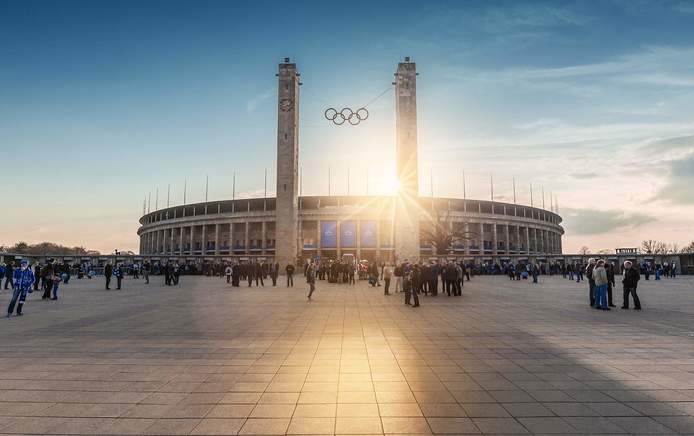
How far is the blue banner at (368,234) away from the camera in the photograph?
7450 cm

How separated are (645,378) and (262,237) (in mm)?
77067

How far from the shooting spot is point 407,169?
52750 mm

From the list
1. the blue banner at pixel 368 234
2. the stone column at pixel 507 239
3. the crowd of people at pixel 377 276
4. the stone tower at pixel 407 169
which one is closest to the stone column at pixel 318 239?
the blue banner at pixel 368 234

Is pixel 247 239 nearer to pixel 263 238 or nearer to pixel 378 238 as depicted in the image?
pixel 263 238

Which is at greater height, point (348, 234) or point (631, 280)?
point (348, 234)

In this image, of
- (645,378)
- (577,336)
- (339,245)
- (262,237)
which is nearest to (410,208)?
(339,245)

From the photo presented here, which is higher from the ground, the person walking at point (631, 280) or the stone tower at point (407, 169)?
the stone tower at point (407, 169)

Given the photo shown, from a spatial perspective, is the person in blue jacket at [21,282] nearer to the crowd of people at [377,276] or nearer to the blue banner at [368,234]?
the crowd of people at [377,276]

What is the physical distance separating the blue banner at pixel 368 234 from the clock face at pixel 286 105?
94.3 feet

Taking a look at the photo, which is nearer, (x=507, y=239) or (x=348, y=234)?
(x=348, y=234)

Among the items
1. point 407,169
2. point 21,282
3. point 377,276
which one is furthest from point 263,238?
point 21,282

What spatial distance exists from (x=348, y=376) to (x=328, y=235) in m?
68.4

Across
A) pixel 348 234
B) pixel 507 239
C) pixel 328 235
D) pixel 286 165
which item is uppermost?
pixel 286 165

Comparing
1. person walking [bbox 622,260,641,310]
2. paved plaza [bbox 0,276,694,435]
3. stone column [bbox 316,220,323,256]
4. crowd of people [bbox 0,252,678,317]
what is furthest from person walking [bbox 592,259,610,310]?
stone column [bbox 316,220,323,256]
